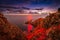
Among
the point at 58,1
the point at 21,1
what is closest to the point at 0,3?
the point at 21,1

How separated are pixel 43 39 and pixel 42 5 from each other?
1.17 metres

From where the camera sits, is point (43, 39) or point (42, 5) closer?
point (43, 39)

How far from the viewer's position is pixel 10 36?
48.4 inches

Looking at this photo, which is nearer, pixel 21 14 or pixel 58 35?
pixel 58 35

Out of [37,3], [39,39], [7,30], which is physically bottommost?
[39,39]

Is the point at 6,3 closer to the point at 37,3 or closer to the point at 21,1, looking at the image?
the point at 21,1

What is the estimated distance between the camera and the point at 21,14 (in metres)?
2.38

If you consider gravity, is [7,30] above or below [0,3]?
below

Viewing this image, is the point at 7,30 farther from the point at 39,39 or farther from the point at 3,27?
the point at 39,39

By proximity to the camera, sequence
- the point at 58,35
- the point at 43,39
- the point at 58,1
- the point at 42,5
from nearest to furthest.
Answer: the point at 58,35 < the point at 43,39 < the point at 58,1 < the point at 42,5

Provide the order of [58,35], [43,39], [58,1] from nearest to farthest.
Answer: [58,35], [43,39], [58,1]

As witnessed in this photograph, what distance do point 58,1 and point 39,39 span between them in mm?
963

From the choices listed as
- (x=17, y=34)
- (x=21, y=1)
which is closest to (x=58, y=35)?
(x=17, y=34)

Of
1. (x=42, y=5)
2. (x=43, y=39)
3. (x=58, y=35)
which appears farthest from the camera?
(x=42, y=5)
